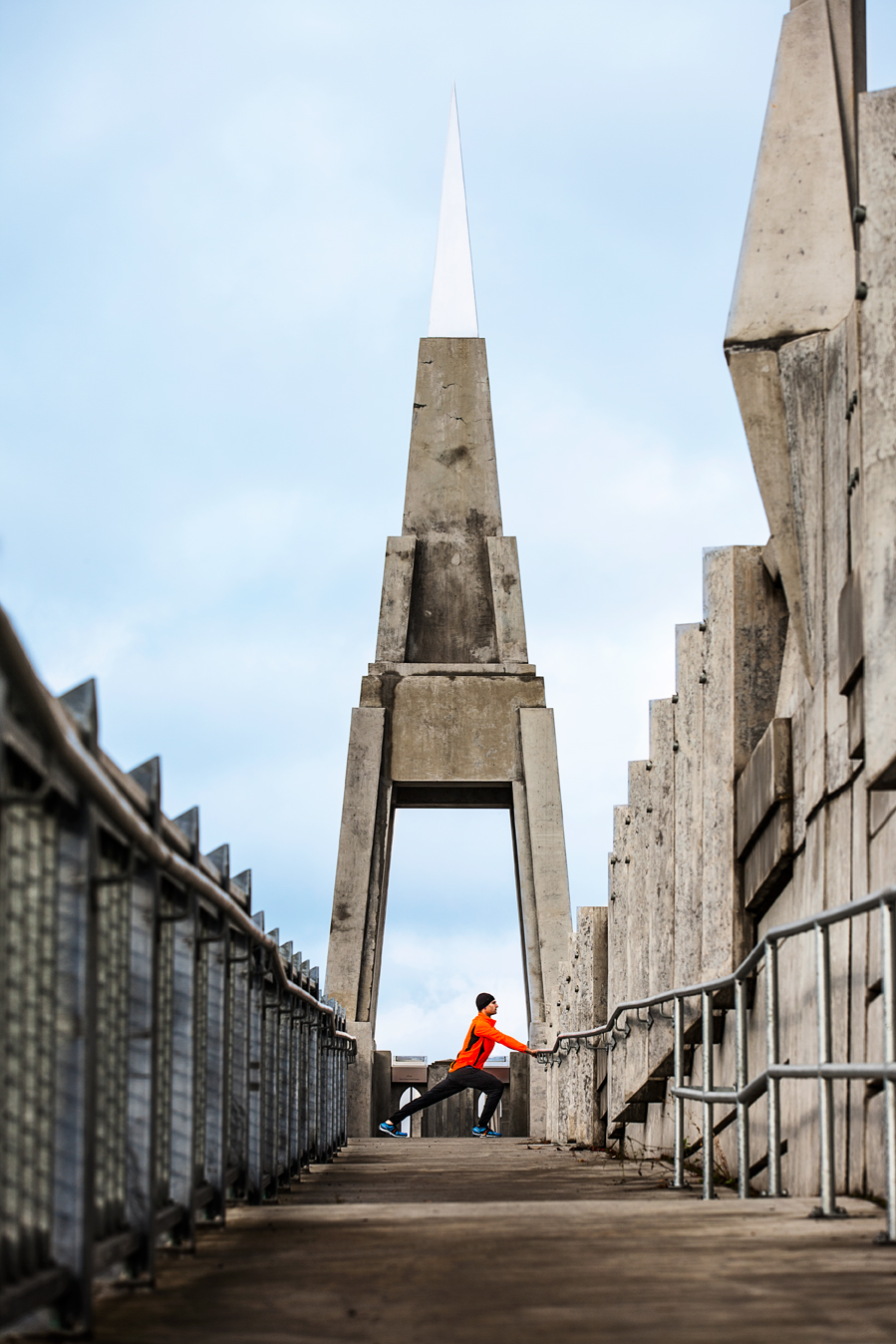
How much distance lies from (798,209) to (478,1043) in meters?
8.39

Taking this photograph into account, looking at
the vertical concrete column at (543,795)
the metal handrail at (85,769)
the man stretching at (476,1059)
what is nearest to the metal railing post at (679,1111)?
the metal handrail at (85,769)

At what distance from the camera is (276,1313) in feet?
11.1

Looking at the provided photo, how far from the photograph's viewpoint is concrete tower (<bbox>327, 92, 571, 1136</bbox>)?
71.7ft

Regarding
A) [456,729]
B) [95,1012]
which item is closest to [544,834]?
[456,729]

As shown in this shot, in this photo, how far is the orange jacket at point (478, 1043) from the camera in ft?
48.0

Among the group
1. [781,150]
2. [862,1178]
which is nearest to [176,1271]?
[862,1178]

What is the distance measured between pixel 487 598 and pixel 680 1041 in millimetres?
16073

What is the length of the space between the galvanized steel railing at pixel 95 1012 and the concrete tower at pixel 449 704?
15.4 metres

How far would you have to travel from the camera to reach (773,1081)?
620 cm

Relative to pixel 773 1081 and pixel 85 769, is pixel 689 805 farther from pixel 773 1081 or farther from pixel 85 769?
pixel 85 769

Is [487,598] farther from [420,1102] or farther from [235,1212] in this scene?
[235,1212]

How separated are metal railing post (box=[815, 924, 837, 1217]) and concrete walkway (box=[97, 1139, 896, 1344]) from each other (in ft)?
0.37

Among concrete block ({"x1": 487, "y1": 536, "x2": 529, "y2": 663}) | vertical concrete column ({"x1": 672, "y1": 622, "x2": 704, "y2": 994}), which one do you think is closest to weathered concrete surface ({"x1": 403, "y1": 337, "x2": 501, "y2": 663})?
concrete block ({"x1": 487, "y1": 536, "x2": 529, "y2": 663})

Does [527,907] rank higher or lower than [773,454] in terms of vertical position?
lower
